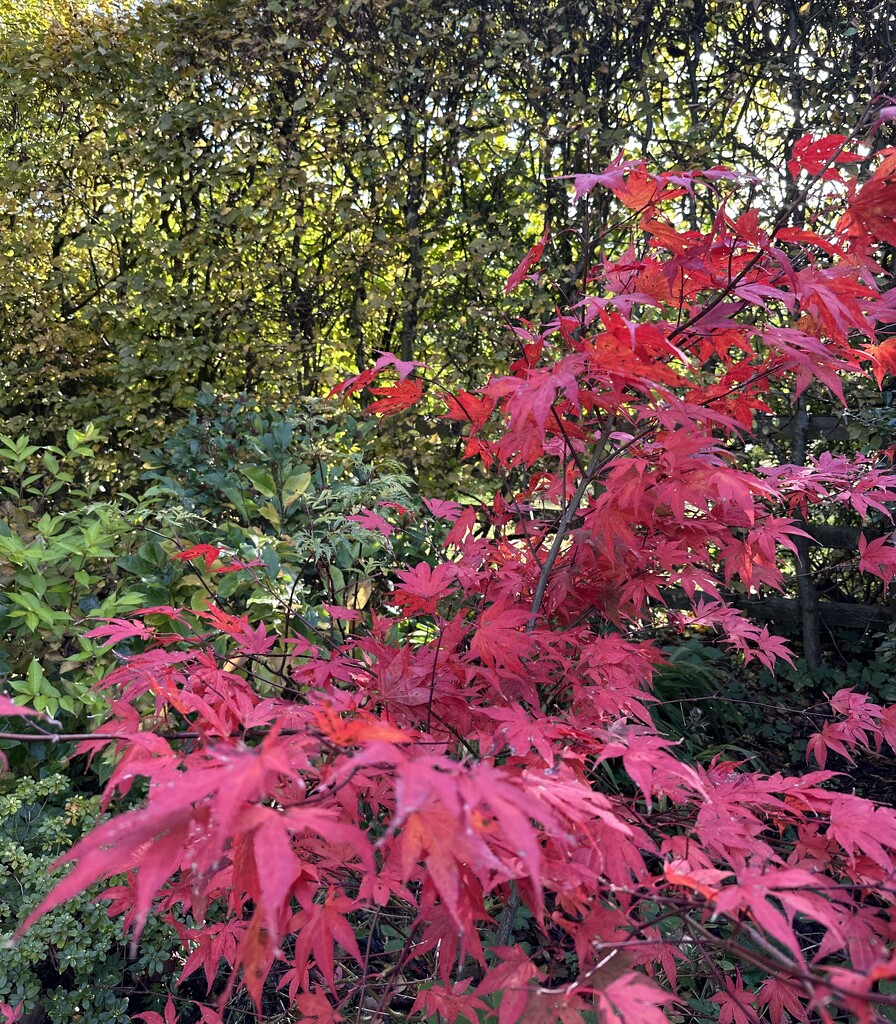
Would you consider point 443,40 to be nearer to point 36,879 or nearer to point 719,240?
point 719,240

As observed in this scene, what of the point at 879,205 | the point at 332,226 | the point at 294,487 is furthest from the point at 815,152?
the point at 332,226

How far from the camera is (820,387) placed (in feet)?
11.5

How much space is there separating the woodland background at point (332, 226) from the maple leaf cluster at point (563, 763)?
119 cm

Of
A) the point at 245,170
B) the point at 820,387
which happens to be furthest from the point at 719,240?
the point at 245,170

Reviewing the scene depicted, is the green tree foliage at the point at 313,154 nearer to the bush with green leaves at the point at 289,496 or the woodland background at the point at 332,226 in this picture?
the woodland background at the point at 332,226

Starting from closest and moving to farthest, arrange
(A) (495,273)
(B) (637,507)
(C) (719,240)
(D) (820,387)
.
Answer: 1. (B) (637,507)
2. (C) (719,240)
3. (D) (820,387)
4. (A) (495,273)

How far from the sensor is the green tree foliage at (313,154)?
11.6 feet

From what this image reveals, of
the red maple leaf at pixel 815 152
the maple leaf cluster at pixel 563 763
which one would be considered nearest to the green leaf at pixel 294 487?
the maple leaf cluster at pixel 563 763

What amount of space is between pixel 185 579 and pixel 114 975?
105 cm

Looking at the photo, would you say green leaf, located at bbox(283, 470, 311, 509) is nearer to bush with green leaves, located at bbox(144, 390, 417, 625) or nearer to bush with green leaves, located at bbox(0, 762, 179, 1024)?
bush with green leaves, located at bbox(144, 390, 417, 625)

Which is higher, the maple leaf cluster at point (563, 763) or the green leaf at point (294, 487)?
the maple leaf cluster at point (563, 763)

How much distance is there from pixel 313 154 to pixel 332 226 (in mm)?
363

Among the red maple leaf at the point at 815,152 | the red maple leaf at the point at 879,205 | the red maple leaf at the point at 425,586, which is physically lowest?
→ the red maple leaf at the point at 425,586

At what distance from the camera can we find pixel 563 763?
39.6 inches
